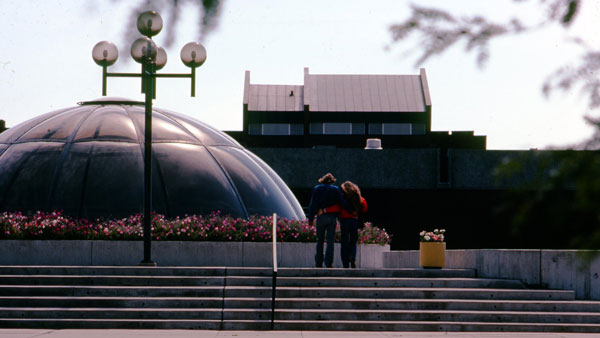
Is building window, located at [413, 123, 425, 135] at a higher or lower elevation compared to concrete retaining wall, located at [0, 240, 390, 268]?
higher

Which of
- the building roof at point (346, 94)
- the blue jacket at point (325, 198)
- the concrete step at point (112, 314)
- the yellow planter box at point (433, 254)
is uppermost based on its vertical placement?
the building roof at point (346, 94)

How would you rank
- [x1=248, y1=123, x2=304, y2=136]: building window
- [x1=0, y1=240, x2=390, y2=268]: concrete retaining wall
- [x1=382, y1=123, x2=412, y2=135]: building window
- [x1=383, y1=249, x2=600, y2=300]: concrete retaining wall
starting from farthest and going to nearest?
[x1=248, y1=123, x2=304, y2=136]: building window, [x1=382, y1=123, x2=412, y2=135]: building window, [x1=0, y1=240, x2=390, y2=268]: concrete retaining wall, [x1=383, y1=249, x2=600, y2=300]: concrete retaining wall

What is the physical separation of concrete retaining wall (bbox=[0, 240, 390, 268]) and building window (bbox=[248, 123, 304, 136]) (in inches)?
1571

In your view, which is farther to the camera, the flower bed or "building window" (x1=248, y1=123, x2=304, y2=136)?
"building window" (x1=248, y1=123, x2=304, y2=136)

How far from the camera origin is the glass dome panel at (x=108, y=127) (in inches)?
906

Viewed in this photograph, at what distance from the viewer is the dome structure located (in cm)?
2138

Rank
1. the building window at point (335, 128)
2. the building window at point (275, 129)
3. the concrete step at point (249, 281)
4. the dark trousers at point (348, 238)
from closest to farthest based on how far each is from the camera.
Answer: the concrete step at point (249, 281) < the dark trousers at point (348, 238) < the building window at point (335, 128) < the building window at point (275, 129)

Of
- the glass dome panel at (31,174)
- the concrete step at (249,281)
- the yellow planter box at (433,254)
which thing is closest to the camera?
the concrete step at (249,281)

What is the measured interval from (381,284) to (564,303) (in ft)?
10.0

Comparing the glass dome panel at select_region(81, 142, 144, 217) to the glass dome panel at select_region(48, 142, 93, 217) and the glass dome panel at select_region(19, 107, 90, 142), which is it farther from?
the glass dome panel at select_region(19, 107, 90, 142)

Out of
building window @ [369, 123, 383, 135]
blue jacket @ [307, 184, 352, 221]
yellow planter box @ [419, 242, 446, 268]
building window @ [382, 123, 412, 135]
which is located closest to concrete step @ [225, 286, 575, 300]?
blue jacket @ [307, 184, 352, 221]

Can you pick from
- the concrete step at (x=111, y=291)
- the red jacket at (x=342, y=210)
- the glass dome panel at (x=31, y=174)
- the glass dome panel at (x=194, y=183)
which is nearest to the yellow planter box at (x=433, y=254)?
the red jacket at (x=342, y=210)

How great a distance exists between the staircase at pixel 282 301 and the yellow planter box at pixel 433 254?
1.23 meters

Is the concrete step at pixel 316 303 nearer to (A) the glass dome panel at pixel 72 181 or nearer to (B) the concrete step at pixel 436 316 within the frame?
(B) the concrete step at pixel 436 316
